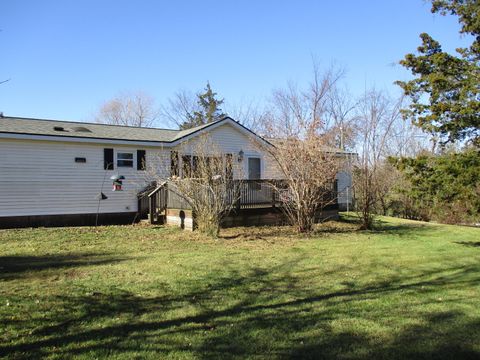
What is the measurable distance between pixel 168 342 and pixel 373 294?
10.1ft

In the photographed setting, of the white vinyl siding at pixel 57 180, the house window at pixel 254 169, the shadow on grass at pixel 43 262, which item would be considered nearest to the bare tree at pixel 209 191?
the shadow on grass at pixel 43 262

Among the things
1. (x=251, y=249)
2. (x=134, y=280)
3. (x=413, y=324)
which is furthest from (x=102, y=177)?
(x=413, y=324)

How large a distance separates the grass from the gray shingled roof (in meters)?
5.85

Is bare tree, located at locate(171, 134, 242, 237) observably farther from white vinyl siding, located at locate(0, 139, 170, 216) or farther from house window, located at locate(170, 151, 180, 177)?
white vinyl siding, located at locate(0, 139, 170, 216)

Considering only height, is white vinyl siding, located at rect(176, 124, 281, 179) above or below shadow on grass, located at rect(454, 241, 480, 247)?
above

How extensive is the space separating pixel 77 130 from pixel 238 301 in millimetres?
12648

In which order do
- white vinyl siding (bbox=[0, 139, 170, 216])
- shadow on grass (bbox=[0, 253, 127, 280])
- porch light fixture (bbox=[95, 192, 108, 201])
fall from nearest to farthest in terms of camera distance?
shadow on grass (bbox=[0, 253, 127, 280]), white vinyl siding (bbox=[0, 139, 170, 216]), porch light fixture (bbox=[95, 192, 108, 201])

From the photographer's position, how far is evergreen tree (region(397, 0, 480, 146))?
965cm

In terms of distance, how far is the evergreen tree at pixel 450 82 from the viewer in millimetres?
9648

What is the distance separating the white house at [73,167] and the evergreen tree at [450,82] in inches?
194

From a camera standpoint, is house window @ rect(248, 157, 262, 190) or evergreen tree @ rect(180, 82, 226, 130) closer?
house window @ rect(248, 157, 262, 190)

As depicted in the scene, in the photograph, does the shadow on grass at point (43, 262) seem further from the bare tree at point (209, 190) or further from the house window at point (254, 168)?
the house window at point (254, 168)

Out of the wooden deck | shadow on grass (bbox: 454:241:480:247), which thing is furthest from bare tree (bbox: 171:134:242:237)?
shadow on grass (bbox: 454:241:480:247)

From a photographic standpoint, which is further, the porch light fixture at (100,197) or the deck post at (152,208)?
the porch light fixture at (100,197)
